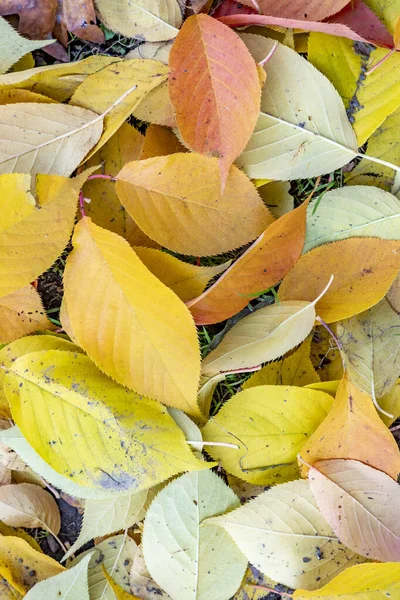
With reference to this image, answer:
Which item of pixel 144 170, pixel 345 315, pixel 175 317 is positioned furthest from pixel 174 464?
pixel 144 170

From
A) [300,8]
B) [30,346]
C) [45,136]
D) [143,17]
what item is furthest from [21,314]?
[300,8]

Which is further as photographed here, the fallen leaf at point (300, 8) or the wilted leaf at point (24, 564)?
the wilted leaf at point (24, 564)

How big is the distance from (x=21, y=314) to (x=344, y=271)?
1.77 feet

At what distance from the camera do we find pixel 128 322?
79 cm

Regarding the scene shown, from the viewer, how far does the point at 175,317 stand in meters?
0.79

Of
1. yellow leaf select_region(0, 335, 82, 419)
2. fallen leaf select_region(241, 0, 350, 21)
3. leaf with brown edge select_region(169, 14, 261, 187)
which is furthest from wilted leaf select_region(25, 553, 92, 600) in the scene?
fallen leaf select_region(241, 0, 350, 21)

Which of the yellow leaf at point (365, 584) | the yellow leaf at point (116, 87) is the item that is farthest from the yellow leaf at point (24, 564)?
the yellow leaf at point (116, 87)

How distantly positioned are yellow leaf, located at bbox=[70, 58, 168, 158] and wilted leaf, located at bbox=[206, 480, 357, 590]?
0.61 meters

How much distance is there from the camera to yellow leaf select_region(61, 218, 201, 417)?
78 cm

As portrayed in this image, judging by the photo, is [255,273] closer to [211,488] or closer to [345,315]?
[345,315]

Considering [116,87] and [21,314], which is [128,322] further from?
[116,87]

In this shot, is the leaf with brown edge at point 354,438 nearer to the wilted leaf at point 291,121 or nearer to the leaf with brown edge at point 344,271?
the leaf with brown edge at point 344,271

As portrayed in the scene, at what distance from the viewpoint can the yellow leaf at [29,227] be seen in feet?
2.60

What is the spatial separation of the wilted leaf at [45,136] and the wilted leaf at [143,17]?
16 cm
